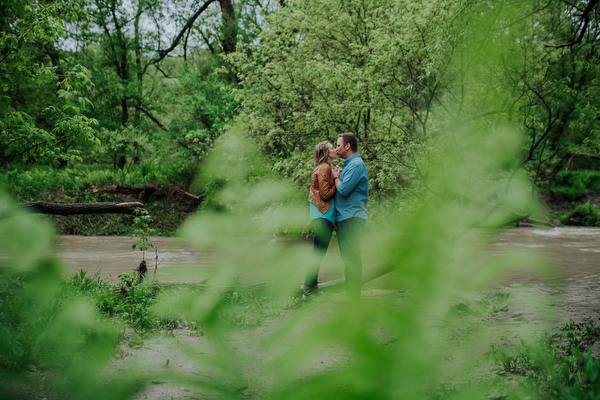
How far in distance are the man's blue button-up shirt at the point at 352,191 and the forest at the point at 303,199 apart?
69 cm

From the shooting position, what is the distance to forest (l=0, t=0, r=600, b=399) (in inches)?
33.9

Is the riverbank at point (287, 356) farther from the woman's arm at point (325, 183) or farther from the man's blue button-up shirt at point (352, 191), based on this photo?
the woman's arm at point (325, 183)

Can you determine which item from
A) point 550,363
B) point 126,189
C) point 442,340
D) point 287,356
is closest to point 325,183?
point 550,363

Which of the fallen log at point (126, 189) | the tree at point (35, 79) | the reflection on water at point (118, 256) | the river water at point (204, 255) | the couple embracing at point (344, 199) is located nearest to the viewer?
the couple embracing at point (344, 199)

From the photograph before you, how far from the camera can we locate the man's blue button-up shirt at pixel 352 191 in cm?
491

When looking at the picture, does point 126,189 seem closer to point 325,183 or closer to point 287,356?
point 325,183

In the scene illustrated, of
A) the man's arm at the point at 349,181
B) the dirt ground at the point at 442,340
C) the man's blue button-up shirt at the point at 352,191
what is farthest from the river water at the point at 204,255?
the man's arm at the point at 349,181

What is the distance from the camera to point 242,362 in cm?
84

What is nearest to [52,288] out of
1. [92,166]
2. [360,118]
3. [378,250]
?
[378,250]

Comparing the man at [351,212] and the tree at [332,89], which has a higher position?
the tree at [332,89]

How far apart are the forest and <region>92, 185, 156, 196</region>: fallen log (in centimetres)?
8

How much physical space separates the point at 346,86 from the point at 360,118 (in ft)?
5.14

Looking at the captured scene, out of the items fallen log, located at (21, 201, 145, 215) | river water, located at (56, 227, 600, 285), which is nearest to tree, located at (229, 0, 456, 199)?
river water, located at (56, 227, 600, 285)

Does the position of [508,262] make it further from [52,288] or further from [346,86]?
[346,86]
